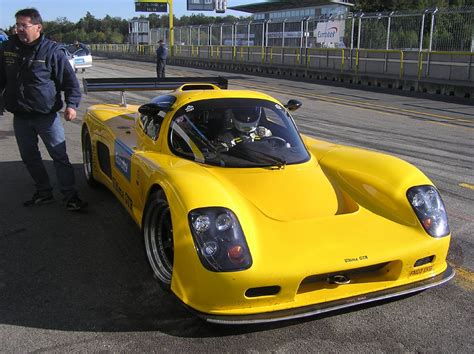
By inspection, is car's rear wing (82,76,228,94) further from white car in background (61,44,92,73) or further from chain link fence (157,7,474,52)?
white car in background (61,44,92,73)

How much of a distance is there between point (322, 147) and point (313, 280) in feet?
5.80

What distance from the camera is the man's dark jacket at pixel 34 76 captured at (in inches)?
181

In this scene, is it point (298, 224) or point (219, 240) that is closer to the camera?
point (219, 240)

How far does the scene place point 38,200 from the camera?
5.10m

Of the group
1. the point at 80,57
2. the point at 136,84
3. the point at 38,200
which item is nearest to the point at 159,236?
the point at 38,200

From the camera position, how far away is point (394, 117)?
1215 cm

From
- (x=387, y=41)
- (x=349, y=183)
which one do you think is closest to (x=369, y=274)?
(x=349, y=183)

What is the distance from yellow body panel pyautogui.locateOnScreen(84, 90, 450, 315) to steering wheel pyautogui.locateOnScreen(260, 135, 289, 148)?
26cm

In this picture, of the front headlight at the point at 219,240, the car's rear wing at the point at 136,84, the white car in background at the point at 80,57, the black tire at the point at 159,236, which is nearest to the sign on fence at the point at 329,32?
the white car in background at the point at 80,57

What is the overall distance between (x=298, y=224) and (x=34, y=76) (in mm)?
2979

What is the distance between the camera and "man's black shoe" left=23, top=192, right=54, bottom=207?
5066 mm

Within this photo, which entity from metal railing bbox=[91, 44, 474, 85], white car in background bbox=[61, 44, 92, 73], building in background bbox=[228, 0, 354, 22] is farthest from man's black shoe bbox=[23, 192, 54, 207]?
building in background bbox=[228, 0, 354, 22]

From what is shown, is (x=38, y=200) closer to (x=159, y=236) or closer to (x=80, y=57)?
→ (x=159, y=236)

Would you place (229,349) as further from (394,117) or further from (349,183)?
(394,117)
